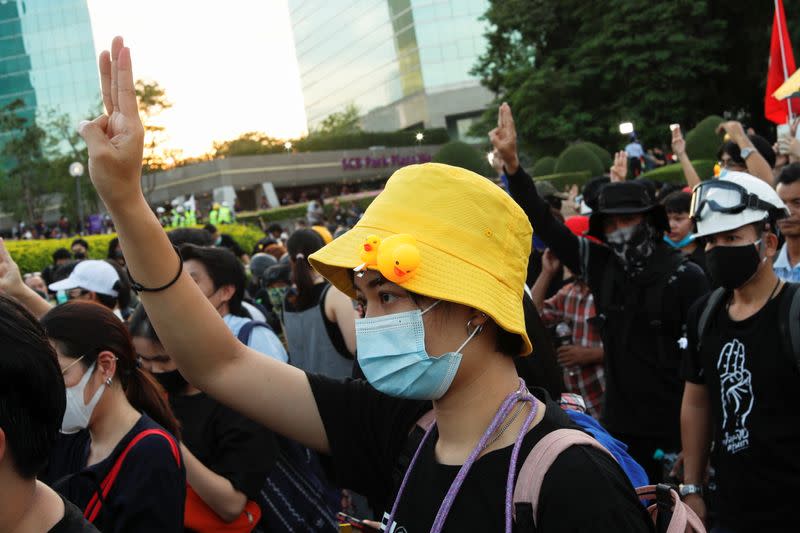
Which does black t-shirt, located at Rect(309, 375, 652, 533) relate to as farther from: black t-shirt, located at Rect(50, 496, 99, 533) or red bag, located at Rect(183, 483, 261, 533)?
red bag, located at Rect(183, 483, 261, 533)

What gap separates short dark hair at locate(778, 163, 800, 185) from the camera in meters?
4.39

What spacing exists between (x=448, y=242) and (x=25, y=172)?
54.6 m

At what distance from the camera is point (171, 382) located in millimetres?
3564

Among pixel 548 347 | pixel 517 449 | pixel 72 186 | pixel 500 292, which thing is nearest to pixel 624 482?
pixel 517 449

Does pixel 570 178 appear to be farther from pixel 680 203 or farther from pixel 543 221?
pixel 543 221

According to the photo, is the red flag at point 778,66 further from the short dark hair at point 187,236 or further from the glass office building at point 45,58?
the glass office building at point 45,58

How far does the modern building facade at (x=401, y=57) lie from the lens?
5562cm

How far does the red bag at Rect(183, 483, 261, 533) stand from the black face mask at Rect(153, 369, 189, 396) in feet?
1.81

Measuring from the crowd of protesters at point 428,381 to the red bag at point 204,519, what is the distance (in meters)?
0.01

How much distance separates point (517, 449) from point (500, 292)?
0.39 meters

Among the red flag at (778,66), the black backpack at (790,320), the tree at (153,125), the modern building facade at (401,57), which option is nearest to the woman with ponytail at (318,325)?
the black backpack at (790,320)

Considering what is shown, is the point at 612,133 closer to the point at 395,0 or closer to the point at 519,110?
the point at 519,110

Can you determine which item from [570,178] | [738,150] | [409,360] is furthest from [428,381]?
[570,178]

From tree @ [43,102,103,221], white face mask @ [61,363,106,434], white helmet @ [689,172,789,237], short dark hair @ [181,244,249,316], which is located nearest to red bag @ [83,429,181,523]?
white face mask @ [61,363,106,434]
